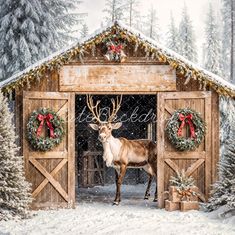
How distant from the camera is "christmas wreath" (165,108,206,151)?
1326cm

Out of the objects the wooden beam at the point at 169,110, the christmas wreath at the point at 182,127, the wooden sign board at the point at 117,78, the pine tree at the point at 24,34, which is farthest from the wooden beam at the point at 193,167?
the pine tree at the point at 24,34

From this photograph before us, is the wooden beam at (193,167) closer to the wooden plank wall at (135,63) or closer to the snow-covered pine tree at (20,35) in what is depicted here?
the wooden plank wall at (135,63)

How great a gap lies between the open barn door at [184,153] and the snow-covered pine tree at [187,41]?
21080mm

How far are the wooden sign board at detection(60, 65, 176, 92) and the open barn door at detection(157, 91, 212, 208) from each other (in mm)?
397

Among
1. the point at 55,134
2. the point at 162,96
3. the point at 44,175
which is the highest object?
the point at 162,96

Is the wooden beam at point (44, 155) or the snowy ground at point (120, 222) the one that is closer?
the snowy ground at point (120, 222)

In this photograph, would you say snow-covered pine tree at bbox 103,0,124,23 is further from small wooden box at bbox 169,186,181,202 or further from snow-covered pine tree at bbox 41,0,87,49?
small wooden box at bbox 169,186,181,202

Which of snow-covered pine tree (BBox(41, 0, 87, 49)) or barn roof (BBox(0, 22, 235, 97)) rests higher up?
snow-covered pine tree (BBox(41, 0, 87, 49))

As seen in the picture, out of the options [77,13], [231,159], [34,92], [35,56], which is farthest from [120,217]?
[77,13]

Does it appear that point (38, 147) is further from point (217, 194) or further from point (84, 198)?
point (217, 194)

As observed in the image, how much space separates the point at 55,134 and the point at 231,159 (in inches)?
176

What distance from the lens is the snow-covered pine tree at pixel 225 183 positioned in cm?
1206

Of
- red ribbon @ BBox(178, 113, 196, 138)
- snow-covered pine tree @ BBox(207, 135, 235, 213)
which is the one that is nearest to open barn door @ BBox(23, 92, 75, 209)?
red ribbon @ BBox(178, 113, 196, 138)

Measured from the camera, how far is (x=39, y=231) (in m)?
10.6
